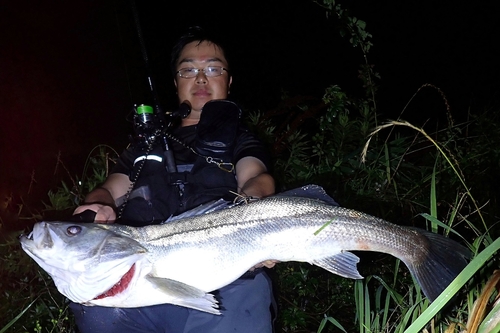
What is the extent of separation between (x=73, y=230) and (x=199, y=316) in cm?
84

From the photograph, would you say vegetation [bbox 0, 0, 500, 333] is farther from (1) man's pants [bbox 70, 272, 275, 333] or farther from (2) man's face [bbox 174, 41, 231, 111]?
(2) man's face [bbox 174, 41, 231, 111]

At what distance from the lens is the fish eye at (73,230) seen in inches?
78.1

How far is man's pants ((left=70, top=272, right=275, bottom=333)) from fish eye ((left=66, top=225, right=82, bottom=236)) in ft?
1.83

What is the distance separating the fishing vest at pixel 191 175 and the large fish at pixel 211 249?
0.64m

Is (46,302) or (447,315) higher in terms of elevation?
(447,315)

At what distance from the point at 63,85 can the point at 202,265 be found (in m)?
6.41

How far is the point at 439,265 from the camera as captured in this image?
6.65ft

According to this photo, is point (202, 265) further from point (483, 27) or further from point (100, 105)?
point (483, 27)

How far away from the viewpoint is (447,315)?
7.61 feet

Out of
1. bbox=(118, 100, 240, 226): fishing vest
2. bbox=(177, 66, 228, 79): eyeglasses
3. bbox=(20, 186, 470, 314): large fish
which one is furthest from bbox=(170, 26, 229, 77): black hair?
bbox=(20, 186, 470, 314): large fish

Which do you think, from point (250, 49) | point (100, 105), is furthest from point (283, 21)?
point (100, 105)

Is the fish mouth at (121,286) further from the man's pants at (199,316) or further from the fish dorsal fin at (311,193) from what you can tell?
the fish dorsal fin at (311,193)

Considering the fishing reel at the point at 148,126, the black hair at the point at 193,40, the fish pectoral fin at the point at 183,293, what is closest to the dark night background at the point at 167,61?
the black hair at the point at 193,40

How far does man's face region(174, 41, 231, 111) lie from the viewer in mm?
3480
